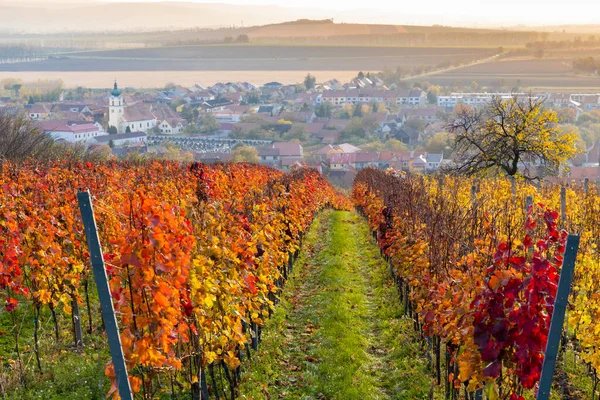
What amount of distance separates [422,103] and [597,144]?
268 feet

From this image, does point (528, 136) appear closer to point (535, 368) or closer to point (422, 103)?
point (535, 368)

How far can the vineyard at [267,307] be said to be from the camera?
495 centimetres

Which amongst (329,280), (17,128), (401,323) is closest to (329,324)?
(401,323)

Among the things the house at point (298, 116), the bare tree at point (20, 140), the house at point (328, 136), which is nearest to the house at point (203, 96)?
the house at point (298, 116)

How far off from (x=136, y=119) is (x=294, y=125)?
1392 inches

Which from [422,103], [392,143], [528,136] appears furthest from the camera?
[422,103]

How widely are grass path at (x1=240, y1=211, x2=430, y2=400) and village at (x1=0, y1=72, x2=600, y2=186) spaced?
195ft

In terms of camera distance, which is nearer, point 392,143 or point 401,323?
point 401,323

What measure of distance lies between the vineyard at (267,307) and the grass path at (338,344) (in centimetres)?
3

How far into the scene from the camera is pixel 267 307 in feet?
34.8

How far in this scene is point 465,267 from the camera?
6477mm

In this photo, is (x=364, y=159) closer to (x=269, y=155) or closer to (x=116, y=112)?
(x=269, y=155)

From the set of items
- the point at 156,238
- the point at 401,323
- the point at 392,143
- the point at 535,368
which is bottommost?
the point at 392,143

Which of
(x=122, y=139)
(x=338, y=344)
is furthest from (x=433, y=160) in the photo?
(x=338, y=344)
